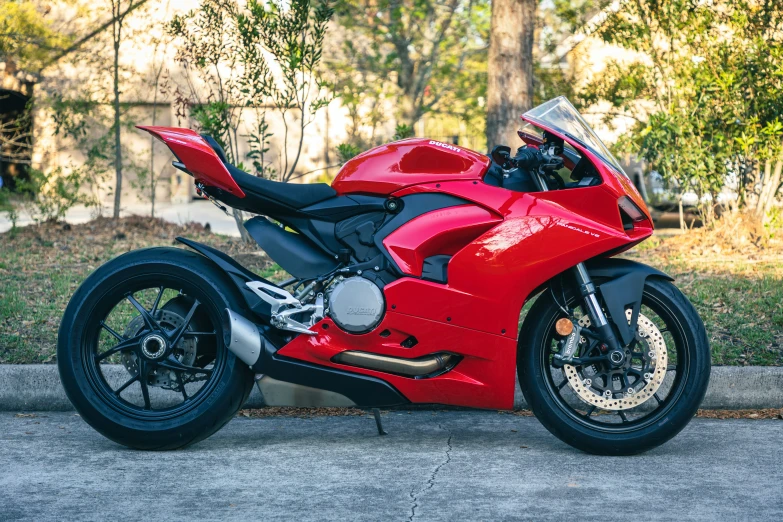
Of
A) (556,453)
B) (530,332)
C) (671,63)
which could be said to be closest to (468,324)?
(530,332)

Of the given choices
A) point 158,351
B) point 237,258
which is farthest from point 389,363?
point 237,258

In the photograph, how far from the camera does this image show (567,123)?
446cm

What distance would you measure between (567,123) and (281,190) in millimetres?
1308

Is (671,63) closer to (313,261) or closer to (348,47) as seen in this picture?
(313,261)

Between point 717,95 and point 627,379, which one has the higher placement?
point 717,95

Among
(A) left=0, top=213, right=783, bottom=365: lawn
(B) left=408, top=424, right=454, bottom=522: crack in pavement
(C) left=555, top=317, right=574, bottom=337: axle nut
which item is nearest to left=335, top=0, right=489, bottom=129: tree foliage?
(A) left=0, top=213, right=783, bottom=365: lawn

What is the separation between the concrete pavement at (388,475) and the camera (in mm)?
3660

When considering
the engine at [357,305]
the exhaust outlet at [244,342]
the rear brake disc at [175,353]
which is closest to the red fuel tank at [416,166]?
the engine at [357,305]

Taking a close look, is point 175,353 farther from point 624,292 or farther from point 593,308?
point 624,292

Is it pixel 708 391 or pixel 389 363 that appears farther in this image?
pixel 708 391

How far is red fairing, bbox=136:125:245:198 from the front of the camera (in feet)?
14.3

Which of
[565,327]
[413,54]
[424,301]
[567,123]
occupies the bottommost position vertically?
[565,327]

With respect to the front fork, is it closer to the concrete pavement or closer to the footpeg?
the concrete pavement

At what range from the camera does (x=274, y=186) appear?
4.46 metres
